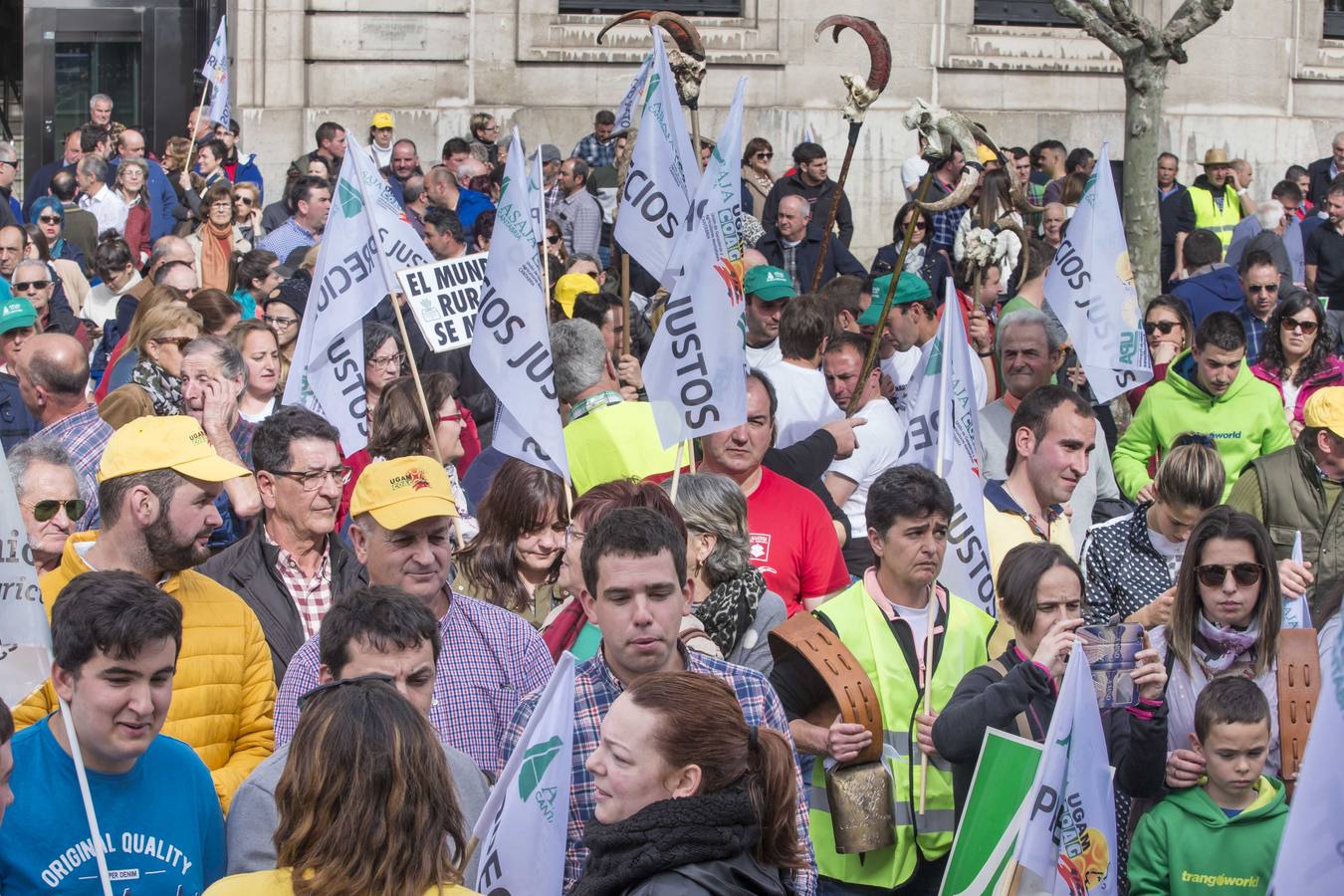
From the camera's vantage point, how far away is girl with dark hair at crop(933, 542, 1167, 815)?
5.19m

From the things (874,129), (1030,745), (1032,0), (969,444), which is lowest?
(1030,745)

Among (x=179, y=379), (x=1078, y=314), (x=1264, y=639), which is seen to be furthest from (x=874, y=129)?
(x=1264, y=639)

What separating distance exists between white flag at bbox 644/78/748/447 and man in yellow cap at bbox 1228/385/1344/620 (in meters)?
2.05

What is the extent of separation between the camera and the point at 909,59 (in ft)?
67.5

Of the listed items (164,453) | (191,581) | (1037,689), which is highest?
(164,453)

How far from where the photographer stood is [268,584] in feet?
18.7

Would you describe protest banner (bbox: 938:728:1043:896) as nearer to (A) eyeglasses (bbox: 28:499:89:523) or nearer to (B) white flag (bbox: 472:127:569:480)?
(B) white flag (bbox: 472:127:569:480)

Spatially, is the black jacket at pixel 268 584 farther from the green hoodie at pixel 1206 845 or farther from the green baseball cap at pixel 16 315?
the green baseball cap at pixel 16 315

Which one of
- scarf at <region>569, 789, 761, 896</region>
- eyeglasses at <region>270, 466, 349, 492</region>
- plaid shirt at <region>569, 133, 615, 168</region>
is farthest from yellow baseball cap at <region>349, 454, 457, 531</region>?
plaid shirt at <region>569, 133, 615, 168</region>

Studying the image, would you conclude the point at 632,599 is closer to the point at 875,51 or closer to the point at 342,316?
the point at 342,316

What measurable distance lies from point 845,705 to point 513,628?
0.91 metres

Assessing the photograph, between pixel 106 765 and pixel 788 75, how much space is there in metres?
16.7

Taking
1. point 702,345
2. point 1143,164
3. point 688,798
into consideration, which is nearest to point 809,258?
point 1143,164

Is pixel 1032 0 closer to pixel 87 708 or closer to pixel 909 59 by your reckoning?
pixel 909 59
